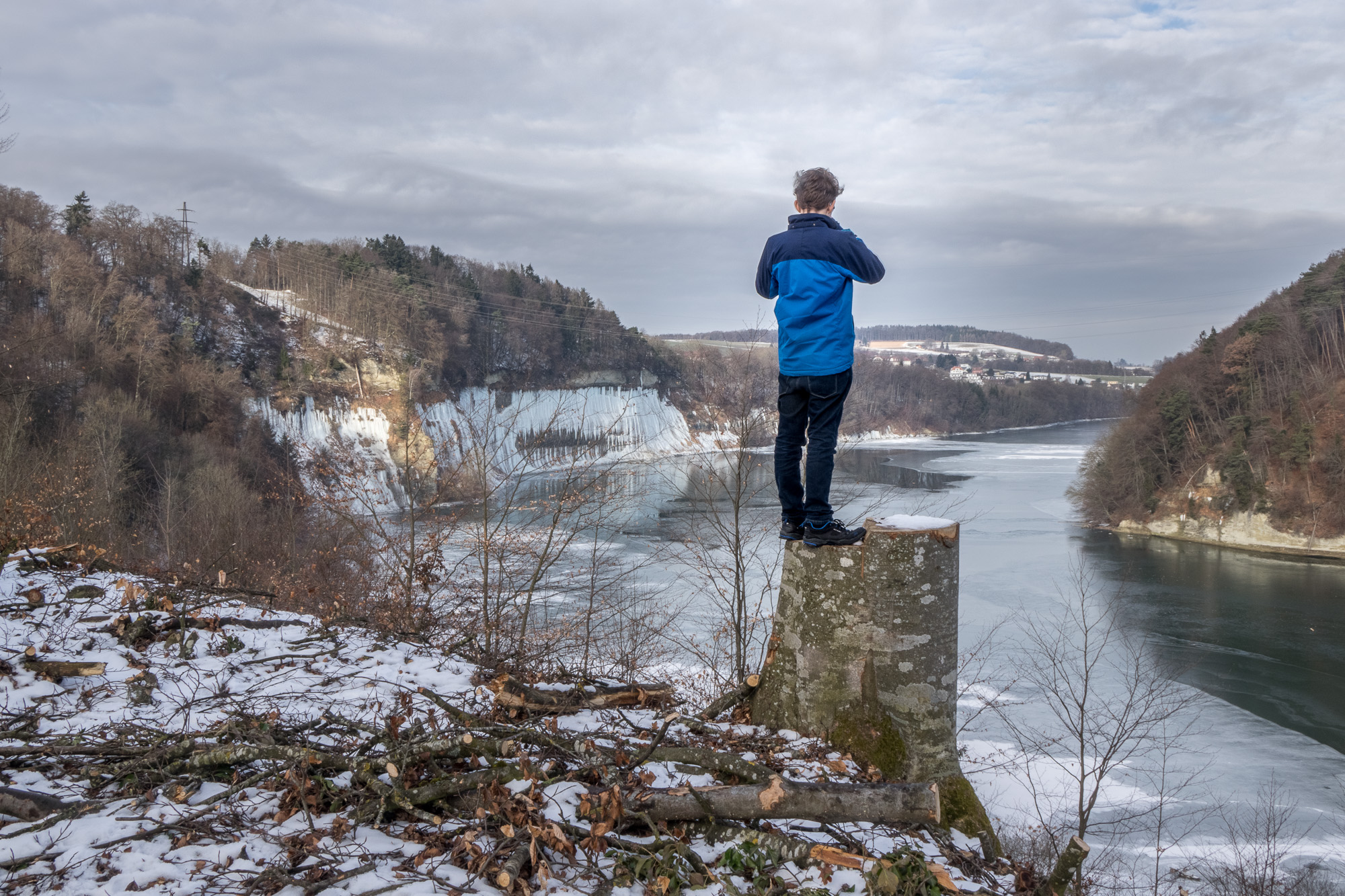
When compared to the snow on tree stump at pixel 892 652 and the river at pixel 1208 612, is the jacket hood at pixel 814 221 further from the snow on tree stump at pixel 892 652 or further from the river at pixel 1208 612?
the river at pixel 1208 612

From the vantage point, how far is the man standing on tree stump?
425 centimetres

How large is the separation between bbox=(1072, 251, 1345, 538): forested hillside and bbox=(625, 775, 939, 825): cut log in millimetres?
50305

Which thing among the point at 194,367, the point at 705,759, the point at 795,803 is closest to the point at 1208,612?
the point at 705,759

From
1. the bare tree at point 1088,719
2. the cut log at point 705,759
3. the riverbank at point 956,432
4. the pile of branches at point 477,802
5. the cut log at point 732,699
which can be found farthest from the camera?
the riverbank at point 956,432

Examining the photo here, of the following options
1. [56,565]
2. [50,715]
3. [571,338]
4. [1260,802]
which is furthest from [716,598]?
[571,338]

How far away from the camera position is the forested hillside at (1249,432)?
144ft

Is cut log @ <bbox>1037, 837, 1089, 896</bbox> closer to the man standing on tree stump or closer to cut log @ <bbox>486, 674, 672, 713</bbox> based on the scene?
the man standing on tree stump

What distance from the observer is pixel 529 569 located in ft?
77.5

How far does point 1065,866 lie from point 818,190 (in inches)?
132

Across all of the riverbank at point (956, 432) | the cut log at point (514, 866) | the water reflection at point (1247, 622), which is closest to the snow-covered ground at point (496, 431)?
the cut log at point (514, 866)

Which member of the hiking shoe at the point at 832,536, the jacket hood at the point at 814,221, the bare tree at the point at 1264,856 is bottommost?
the bare tree at the point at 1264,856

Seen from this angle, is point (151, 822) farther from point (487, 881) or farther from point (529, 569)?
point (529, 569)

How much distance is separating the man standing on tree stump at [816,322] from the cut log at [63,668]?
12.7 ft

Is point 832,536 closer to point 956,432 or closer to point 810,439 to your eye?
point 810,439
